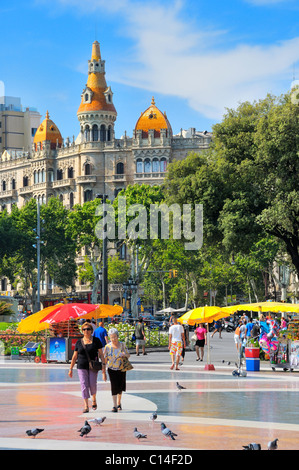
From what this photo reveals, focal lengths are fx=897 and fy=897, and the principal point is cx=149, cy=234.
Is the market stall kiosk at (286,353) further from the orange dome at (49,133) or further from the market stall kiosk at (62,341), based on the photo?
the orange dome at (49,133)

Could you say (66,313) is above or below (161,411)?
above

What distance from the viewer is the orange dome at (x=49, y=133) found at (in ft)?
407

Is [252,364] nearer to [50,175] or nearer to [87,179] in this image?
[87,179]

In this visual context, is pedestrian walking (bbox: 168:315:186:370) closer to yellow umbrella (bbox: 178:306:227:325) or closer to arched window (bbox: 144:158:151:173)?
yellow umbrella (bbox: 178:306:227:325)

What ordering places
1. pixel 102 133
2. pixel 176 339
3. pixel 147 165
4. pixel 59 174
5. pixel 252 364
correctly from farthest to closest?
pixel 59 174 → pixel 102 133 → pixel 147 165 → pixel 252 364 → pixel 176 339

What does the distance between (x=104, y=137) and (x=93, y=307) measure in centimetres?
8700

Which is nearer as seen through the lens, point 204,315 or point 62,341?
point 204,315

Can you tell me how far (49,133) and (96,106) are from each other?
42.3 ft

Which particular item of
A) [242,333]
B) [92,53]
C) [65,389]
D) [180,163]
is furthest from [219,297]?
[65,389]

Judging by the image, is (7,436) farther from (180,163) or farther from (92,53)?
(92,53)

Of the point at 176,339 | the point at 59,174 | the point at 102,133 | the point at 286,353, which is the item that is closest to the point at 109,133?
the point at 102,133

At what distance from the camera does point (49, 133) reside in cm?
12419

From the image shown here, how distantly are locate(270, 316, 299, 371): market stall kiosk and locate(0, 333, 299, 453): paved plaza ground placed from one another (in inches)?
34.1

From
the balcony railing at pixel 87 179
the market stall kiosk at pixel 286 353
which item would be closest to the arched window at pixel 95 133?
the balcony railing at pixel 87 179
